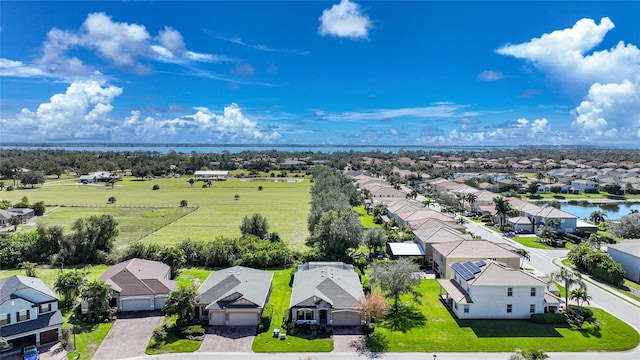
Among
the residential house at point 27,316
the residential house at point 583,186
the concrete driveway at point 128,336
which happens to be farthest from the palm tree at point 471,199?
the residential house at point 27,316

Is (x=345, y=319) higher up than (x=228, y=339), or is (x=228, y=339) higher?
(x=345, y=319)

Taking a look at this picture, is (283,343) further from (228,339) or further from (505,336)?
(505,336)

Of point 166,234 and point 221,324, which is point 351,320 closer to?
point 221,324

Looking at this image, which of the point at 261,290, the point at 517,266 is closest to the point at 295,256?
the point at 261,290

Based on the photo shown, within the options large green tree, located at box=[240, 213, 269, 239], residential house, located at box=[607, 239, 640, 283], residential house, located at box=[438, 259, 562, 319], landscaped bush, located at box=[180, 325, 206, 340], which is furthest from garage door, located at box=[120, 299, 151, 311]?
residential house, located at box=[607, 239, 640, 283]

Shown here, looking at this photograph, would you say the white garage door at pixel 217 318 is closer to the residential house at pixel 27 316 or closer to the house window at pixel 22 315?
the residential house at pixel 27 316

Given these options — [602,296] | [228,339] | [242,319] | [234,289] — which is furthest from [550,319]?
[234,289]
